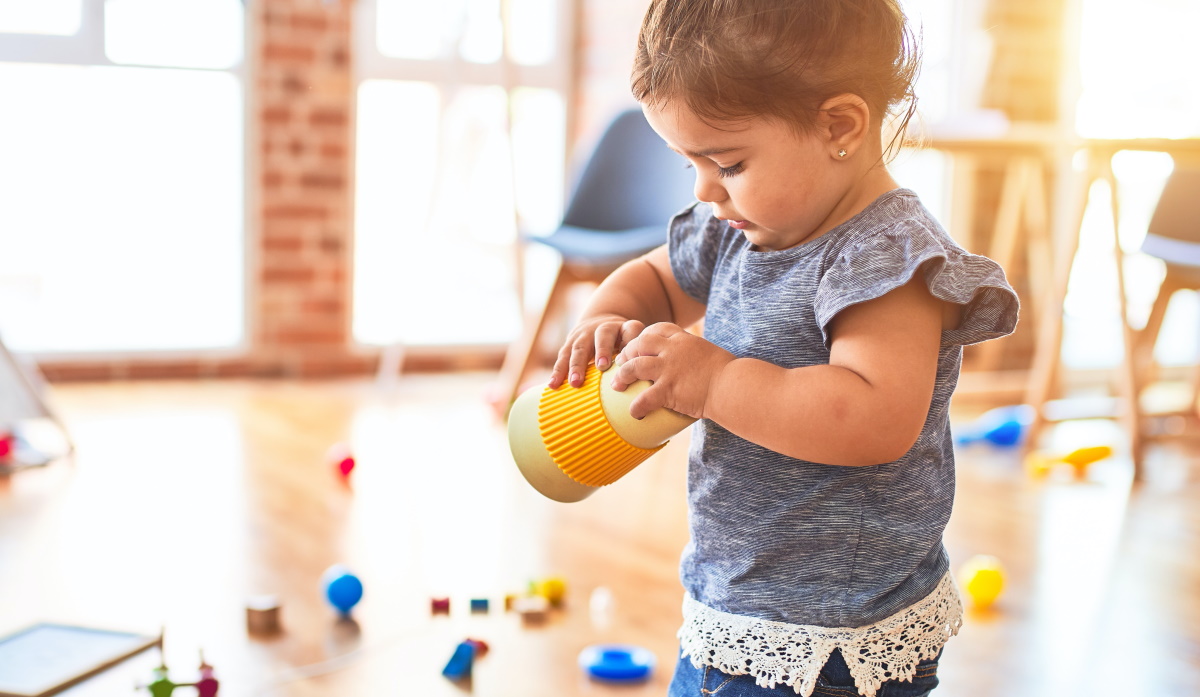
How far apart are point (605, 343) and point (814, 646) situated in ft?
0.84

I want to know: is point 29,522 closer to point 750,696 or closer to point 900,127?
point 750,696

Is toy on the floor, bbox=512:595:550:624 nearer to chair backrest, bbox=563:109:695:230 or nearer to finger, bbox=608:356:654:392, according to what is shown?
finger, bbox=608:356:654:392

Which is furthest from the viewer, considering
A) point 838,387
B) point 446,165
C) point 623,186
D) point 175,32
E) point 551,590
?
point 446,165

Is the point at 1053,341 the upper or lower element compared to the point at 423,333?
upper

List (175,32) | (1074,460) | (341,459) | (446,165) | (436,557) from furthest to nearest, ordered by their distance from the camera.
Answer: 1. (446,165)
2. (175,32)
3. (1074,460)
4. (341,459)
5. (436,557)

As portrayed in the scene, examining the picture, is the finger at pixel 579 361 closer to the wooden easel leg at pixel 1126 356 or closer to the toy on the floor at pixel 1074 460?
the toy on the floor at pixel 1074 460

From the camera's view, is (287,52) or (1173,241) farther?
(287,52)

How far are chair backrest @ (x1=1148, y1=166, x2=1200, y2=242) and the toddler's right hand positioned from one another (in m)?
2.42

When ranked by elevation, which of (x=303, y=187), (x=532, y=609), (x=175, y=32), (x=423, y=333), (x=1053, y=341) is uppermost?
(x=175, y=32)

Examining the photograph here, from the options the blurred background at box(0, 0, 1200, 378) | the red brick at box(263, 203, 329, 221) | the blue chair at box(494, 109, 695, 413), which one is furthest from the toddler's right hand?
the red brick at box(263, 203, 329, 221)

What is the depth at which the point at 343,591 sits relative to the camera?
1.38 meters

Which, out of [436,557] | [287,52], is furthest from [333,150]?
[436,557]

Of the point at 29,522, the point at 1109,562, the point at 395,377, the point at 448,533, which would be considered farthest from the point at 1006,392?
the point at 29,522

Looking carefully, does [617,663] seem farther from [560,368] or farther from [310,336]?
[310,336]
